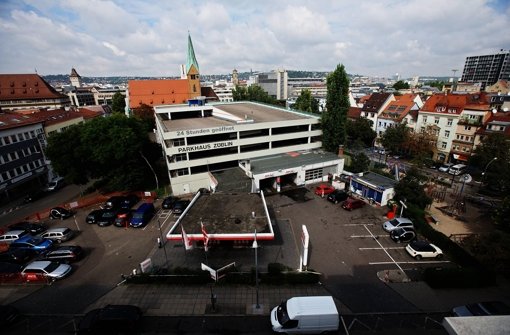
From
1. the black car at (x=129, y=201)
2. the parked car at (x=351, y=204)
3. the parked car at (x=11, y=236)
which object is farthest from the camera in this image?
the black car at (x=129, y=201)

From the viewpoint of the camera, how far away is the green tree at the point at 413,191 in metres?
29.1

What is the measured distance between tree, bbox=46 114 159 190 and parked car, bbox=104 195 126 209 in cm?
200

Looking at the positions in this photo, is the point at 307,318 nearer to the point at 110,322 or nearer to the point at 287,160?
the point at 110,322

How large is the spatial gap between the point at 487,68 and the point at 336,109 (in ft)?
583

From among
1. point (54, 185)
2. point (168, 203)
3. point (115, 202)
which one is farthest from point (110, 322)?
point (54, 185)

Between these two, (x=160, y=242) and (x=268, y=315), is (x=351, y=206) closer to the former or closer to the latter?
(x=268, y=315)

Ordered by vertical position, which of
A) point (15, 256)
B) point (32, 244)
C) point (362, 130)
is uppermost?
point (362, 130)

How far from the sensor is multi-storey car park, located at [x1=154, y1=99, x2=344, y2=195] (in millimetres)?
36031

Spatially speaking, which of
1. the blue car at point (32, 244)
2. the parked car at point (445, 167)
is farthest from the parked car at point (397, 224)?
the blue car at point (32, 244)

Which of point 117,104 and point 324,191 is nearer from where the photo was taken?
point 324,191

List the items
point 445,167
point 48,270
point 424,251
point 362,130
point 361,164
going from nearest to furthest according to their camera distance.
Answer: point 48,270
point 424,251
point 361,164
point 445,167
point 362,130

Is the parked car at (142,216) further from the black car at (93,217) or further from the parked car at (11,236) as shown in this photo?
the parked car at (11,236)

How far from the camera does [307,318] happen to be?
15133 mm

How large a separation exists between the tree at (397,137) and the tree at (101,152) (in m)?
48.7
